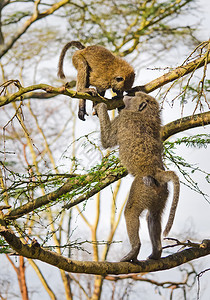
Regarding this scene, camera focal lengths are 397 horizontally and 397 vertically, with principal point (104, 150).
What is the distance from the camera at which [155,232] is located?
8.92ft

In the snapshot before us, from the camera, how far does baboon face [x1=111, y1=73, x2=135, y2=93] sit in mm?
3514

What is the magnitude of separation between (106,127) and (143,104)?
A: 33 centimetres

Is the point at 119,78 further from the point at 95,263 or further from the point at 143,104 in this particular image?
the point at 95,263

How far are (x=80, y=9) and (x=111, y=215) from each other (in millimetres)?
3665

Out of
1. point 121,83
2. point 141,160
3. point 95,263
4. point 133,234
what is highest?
point 121,83

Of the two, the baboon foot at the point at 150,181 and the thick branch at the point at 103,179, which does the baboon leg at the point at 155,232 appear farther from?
the thick branch at the point at 103,179

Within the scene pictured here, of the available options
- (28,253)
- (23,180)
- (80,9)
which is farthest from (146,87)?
(80,9)

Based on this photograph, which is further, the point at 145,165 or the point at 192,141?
the point at 192,141

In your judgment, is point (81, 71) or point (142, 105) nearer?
point (142, 105)

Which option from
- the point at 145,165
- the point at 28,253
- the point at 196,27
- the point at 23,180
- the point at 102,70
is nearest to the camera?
the point at 28,253

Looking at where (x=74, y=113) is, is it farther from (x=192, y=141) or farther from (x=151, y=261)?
(x=151, y=261)

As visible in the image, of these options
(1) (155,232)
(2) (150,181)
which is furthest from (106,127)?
(1) (155,232)

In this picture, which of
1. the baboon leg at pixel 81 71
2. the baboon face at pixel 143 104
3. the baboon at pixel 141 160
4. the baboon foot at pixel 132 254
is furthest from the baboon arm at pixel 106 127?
the baboon foot at pixel 132 254

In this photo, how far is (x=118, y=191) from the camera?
6.84 m
